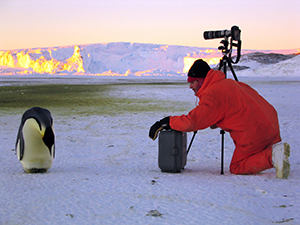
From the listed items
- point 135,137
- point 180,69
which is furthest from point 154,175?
point 180,69

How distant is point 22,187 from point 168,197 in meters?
1.07

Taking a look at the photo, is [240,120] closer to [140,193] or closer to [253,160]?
[253,160]

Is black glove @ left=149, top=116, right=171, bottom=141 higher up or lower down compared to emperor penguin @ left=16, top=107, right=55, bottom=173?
higher up

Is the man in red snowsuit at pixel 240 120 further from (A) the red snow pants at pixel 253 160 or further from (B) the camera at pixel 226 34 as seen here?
(B) the camera at pixel 226 34

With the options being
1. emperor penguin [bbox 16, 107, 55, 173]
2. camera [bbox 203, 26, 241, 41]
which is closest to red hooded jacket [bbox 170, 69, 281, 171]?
camera [bbox 203, 26, 241, 41]

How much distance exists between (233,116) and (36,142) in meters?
1.75

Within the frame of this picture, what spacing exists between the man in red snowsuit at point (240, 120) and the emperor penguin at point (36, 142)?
1002 mm

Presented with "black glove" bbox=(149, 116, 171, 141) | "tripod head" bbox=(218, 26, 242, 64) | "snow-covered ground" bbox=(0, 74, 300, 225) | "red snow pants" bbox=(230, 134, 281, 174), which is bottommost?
"snow-covered ground" bbox=(0, 74, 300, 225)

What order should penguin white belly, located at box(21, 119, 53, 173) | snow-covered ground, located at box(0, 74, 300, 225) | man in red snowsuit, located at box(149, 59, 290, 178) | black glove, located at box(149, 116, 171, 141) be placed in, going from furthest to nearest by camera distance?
1. penguin white belly, located at box(21, 119, 53, 173)
2. black glove, located at box(149, 116, 171, 141)
3. man in red snowsuit, located at box(149, 59, 290, 178)
4. snow-covered ground, located at box(0, 74, 300, 225)

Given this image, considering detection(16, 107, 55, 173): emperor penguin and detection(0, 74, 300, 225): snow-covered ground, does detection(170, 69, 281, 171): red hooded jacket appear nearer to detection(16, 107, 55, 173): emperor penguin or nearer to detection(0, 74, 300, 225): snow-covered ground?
detection(0, 74, 300, 225): snow-covered ground

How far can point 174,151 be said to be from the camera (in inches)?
100.0

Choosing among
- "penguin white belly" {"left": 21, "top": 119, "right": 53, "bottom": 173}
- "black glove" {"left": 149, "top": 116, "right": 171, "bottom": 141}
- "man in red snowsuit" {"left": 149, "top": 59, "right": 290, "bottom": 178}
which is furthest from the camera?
"penguin white belly" {"left": 21, "top": 119, "right": 53, "bottom": 173}

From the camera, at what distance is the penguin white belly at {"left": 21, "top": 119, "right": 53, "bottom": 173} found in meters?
2.74

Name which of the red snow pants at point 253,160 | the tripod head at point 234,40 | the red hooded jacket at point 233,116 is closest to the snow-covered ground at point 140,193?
the red snow pants at point 253,160
